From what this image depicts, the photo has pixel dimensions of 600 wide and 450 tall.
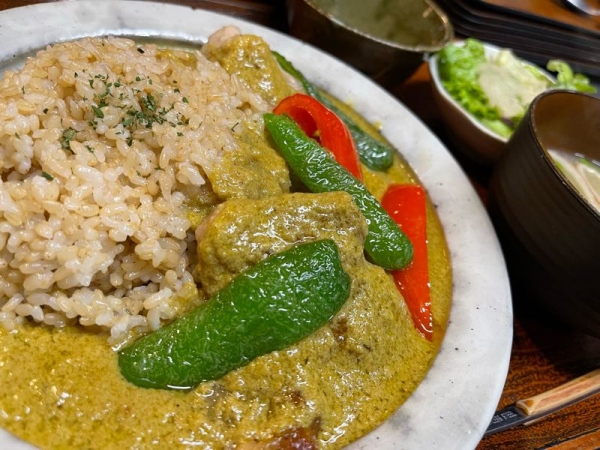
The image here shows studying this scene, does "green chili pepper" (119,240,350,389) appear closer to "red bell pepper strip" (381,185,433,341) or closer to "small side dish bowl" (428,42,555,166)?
"red bell pepper strip" (381,185,433,341)

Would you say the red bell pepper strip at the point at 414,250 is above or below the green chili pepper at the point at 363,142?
below

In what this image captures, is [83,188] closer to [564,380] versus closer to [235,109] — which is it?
[235,109]

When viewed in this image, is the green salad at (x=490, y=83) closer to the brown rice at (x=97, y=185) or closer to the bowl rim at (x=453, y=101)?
the bowl rim at (x=453, y=101)

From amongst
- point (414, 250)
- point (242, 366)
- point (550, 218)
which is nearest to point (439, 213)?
point (414, 250)

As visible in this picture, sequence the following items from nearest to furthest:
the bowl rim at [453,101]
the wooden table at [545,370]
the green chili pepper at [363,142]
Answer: the wooden table at [545,370] → the green chili pepper at [363,142] → the bowl rim at [453,101]

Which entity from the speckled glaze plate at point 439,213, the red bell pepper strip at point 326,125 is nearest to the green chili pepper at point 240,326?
the speckled glaze plate at point 439,213

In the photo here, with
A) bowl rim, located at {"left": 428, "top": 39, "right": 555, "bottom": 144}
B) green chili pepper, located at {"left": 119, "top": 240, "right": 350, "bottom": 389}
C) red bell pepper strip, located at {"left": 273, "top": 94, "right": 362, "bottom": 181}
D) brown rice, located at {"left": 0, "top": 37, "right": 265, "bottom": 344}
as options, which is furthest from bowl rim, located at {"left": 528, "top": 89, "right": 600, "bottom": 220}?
brown rice, located at {"left": 0, "top": 37, "right": 265, "bottom": 344}
